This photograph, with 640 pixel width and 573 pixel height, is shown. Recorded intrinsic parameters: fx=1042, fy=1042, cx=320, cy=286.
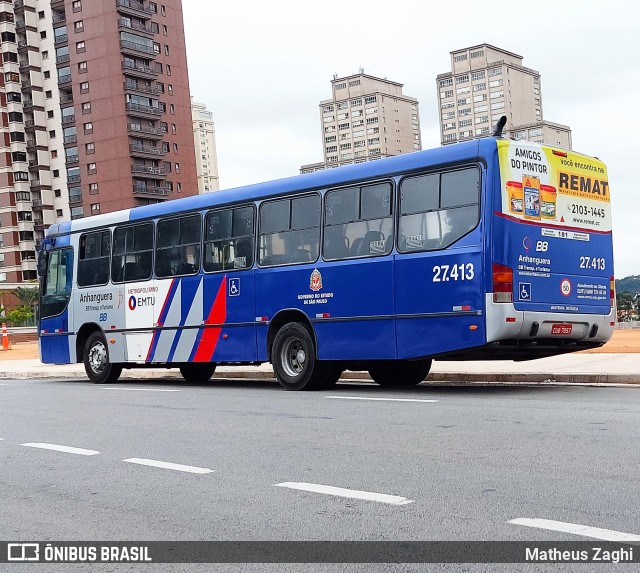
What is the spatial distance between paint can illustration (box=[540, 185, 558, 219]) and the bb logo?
357 cm

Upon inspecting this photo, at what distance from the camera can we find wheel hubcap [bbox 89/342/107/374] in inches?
805

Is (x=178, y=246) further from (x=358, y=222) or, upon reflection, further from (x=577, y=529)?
(x=577, y=529)

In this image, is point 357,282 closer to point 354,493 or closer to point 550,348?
point 550,348

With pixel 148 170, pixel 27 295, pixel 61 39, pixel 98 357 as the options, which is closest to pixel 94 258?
pixel 98 357

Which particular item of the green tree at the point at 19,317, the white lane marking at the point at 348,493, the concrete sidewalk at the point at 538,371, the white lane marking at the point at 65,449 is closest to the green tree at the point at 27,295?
the green tree at the point at 19,317

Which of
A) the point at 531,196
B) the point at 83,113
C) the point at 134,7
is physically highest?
the point at 134,7

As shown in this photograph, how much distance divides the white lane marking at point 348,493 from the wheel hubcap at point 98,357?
13.8 m

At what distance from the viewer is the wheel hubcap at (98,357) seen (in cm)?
2045

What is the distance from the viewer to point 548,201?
14.1 meters

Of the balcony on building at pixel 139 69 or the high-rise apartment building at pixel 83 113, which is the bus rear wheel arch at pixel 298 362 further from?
the balcony on building at pixel 139 69

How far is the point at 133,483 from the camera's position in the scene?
759 centimetres

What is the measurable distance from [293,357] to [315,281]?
1.33 m

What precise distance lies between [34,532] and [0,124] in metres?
111

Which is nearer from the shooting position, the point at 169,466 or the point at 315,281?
the point at 169,466
